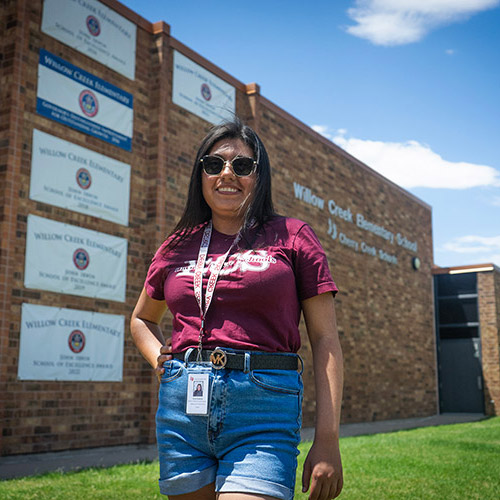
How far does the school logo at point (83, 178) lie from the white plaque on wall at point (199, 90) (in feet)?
7.51

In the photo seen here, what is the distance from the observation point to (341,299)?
1507 centimetres

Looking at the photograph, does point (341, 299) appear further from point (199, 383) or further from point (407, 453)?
point (199, 383)

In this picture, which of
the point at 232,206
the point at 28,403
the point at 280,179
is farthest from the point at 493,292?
the point at 232,206

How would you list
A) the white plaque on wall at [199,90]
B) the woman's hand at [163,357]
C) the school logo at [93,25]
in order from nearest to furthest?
the woman's hand at [163,357] < the school logo at [93,25] < the white plaque on wall at [199,90]

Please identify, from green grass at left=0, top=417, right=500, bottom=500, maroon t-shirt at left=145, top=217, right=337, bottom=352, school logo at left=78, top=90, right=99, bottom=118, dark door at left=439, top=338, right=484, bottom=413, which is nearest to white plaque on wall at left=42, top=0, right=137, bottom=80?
school logo at left=78, top=90, right=99, bottom=118

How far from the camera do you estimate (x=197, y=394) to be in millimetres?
1968

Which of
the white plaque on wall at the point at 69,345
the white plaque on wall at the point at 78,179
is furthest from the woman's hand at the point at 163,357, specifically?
the white plaque on wall at the point at 78,179

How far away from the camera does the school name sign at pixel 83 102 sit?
8539 millimetres

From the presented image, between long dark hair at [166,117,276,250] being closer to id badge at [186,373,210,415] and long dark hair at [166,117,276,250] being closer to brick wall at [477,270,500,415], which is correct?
id badge at [186,373,210,415]

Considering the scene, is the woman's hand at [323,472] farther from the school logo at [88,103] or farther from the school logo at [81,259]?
the school logo at [88,103]

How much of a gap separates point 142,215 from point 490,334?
13376 millimetres

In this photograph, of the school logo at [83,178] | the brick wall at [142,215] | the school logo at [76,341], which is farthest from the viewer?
the school logo at [83,178]

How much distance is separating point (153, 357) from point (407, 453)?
295 inches

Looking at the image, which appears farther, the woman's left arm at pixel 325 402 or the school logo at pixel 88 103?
the school logo at pixel 88 103
